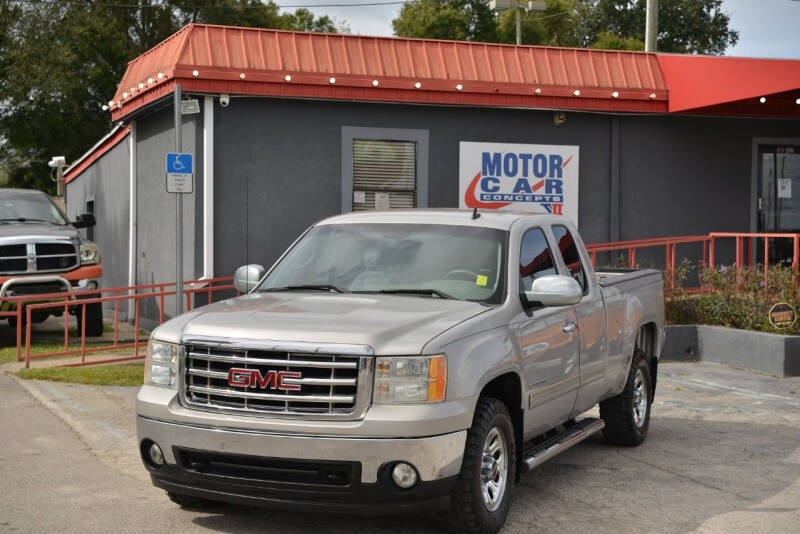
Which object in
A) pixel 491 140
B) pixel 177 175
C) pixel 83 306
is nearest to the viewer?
pixel 177 175

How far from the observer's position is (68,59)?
3678 cm

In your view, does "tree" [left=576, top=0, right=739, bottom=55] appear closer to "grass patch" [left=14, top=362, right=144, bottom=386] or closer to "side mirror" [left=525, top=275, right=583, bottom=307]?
"grass patch" [left=14, top=362, right=144, bottom=386]

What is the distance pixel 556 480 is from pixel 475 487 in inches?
74.0

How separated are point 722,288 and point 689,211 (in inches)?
146

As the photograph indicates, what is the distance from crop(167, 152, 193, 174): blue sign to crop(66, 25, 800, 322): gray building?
3.34 m

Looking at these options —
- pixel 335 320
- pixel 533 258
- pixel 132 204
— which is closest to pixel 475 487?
pixel 335 320

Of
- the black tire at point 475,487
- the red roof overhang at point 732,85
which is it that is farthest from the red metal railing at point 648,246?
the black tire at point 475,487

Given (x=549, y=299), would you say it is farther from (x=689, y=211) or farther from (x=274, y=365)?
(x=689, y=211)

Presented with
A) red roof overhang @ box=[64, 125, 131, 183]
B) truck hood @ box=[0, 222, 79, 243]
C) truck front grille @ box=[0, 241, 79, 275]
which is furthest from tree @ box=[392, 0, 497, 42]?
truck front grille @ box=[0, 241, 79, 275]

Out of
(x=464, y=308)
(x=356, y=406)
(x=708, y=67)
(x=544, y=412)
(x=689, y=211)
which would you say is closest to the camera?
(x=356, y=406)

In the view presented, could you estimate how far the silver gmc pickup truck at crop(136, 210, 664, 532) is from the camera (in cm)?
540

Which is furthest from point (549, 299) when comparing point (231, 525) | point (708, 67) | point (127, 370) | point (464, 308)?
point (708, 67)

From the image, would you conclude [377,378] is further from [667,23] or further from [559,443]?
[667,23]

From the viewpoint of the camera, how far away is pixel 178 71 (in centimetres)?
1462
